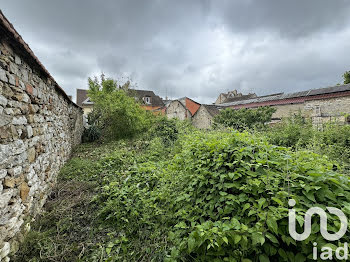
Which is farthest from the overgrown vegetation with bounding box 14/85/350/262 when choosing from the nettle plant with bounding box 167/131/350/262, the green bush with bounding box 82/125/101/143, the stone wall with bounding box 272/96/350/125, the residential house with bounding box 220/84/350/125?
the stone wall with bounding box 272/96/350/125

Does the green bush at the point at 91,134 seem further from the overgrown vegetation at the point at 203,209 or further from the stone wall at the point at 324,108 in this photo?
the stone wall at the point at 324,108

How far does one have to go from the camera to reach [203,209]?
7.18ft

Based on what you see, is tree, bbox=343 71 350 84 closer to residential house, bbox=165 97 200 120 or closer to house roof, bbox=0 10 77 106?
residential house, bbox=165 97 200 120

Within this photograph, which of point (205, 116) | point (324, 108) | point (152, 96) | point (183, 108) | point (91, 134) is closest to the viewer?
point (91, 134)

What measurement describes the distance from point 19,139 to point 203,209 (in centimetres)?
254

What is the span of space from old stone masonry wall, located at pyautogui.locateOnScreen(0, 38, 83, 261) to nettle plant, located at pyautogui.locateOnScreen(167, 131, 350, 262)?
6.16 feet

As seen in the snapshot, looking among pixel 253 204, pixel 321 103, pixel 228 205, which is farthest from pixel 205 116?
pixel 253 204

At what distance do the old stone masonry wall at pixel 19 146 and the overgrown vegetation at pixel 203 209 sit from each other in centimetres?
29

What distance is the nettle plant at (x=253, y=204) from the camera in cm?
146

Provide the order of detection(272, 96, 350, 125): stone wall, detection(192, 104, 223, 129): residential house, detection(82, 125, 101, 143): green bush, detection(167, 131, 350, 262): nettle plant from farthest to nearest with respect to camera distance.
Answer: detection(192, 104, 223, 129): residential house
detection(272, 96, 350, 125): stone wall
detection(82, 125, 101, 143): green bush
detection(167, 131, 350, 262): nettle plant

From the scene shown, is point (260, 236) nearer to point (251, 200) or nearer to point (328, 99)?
point (251, 200)

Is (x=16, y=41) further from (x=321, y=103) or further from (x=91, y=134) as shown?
(x=321, y=103)

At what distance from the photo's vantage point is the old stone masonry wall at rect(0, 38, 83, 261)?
1.79 m

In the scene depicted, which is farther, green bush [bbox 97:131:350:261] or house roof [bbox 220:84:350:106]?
house roof [bbox 220:84:350:106]
